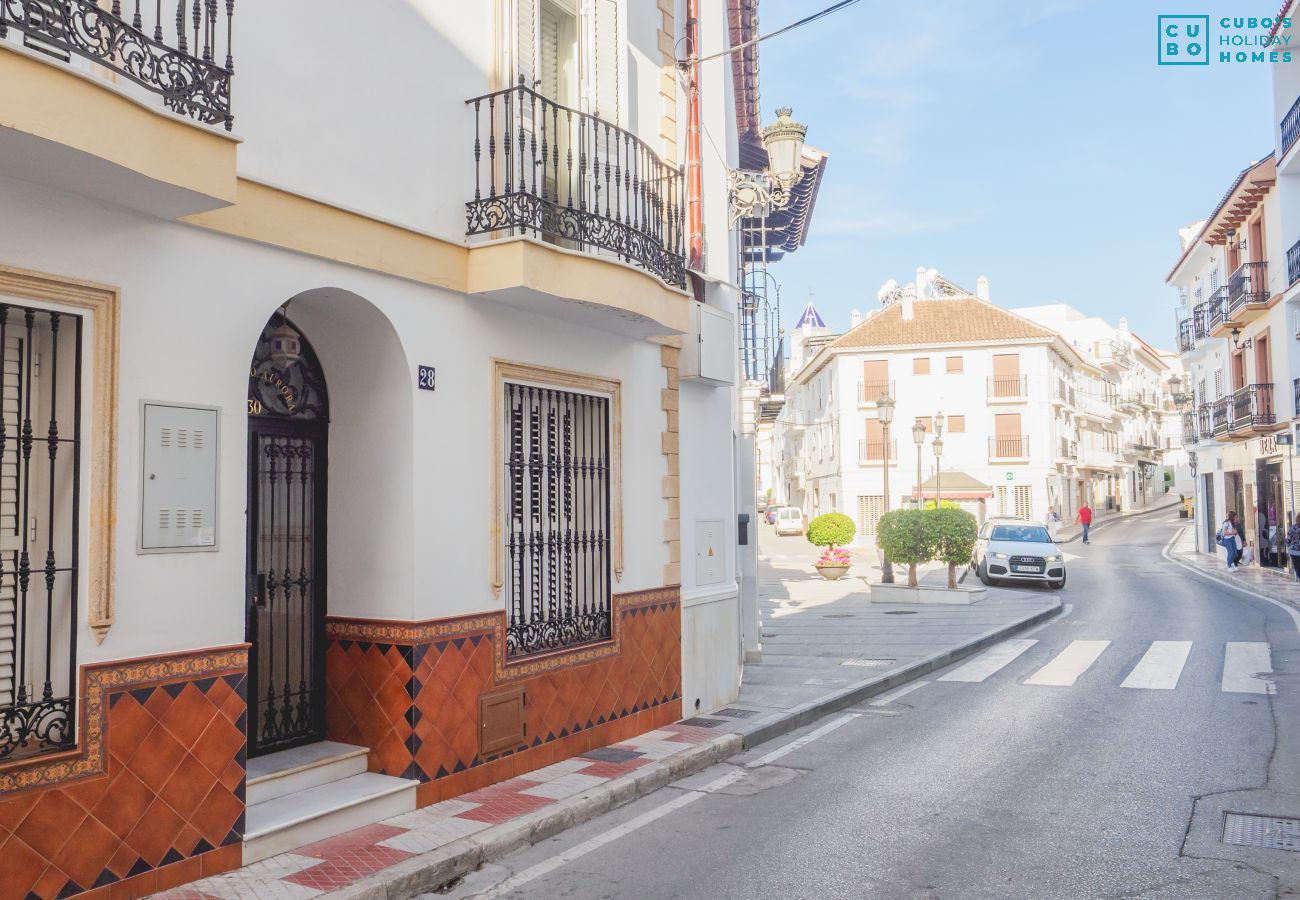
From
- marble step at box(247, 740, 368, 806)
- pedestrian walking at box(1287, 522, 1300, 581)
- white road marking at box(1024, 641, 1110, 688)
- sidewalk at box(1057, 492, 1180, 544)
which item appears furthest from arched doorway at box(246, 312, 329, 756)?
sidewalk at box(1057, 492, 1180, 544)

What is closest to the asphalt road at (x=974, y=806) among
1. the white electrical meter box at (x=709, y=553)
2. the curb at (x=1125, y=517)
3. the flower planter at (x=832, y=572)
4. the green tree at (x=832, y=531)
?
the white electrical meter box at (x=709, y=553)

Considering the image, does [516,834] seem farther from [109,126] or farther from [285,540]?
[109,126]

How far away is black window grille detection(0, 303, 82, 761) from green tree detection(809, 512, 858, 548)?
24468 mm

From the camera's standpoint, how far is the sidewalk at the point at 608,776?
5.25 meters

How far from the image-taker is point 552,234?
24.6 ft

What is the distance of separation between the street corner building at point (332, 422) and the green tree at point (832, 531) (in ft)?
61.5

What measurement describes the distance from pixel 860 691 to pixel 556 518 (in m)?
4.45

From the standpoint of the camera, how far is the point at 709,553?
32.6 ft

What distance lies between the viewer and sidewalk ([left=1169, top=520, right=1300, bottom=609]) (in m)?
21.4

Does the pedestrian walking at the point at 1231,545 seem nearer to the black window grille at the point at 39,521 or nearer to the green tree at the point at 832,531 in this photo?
the green tree at the point at 832,531

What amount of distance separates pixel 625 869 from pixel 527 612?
2.51 metres

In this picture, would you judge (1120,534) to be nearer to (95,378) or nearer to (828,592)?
(828,592)

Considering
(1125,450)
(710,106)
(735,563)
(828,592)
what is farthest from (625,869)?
(1125,450)

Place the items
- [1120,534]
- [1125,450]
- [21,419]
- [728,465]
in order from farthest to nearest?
[1125,450], [1120,534], [728,465], [21,419]
